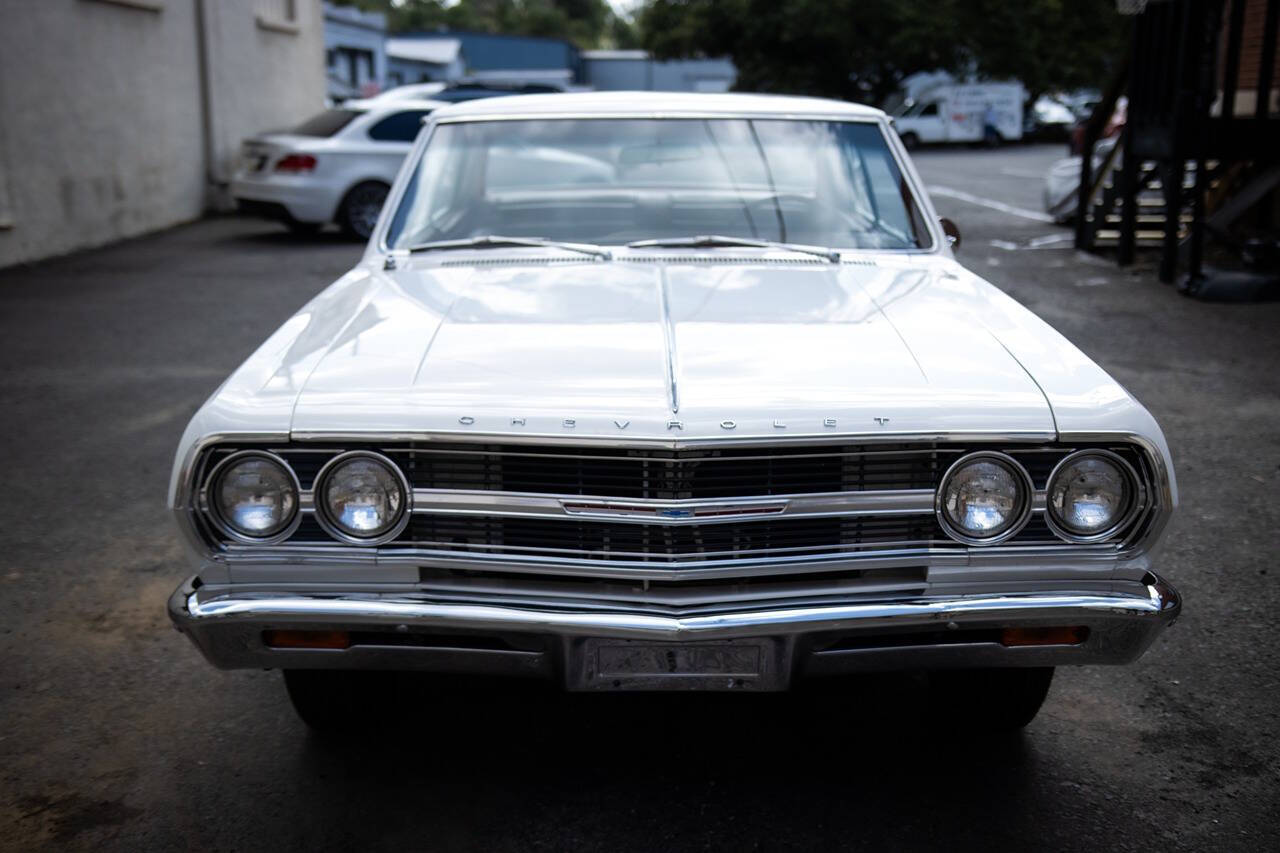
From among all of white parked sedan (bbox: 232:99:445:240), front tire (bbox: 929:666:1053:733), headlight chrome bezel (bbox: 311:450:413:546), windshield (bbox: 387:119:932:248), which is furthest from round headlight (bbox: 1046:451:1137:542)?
white parked sedan (bbox: 232:99:445:240)

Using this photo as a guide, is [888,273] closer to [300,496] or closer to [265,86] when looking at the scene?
[300,496]

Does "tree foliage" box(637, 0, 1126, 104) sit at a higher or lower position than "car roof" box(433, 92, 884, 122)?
higher

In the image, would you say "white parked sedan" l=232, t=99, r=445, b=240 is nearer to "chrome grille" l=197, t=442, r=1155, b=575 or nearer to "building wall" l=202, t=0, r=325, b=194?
"building wall" l=202, t=0, r=325, b=194

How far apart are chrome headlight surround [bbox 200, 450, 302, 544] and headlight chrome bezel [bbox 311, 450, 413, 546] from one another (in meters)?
0.04

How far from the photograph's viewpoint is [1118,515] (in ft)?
9.05

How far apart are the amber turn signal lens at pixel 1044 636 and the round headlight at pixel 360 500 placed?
1315 millimetres

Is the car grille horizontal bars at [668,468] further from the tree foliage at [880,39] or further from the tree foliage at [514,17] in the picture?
the tree foliage at [514,17]

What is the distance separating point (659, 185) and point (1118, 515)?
2055mm

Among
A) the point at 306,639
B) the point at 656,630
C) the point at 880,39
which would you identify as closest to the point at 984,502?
the point at 656,630

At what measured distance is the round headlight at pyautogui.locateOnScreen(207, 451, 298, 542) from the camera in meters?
2.72

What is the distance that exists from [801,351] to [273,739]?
1661mm

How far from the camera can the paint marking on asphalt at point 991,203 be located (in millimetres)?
16330

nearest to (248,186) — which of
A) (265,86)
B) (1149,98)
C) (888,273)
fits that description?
(265,86)

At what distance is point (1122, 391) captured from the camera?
2.87 meters
